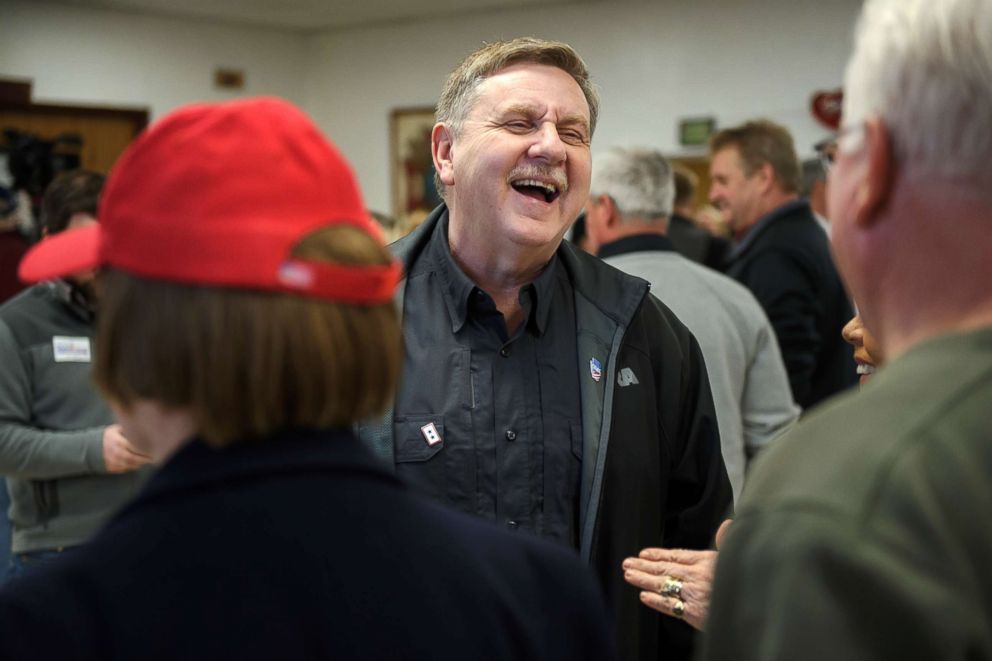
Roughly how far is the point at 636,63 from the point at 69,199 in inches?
279

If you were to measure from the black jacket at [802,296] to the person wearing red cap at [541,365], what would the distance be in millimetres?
2087

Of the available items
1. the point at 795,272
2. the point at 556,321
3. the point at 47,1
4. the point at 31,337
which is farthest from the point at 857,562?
the point at 47,1

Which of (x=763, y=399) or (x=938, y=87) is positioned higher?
(x=938, y=87)

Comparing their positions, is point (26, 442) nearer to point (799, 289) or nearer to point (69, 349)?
point (69, 349)

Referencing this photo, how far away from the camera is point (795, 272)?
14.2 ft

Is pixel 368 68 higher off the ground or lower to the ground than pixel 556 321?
higher

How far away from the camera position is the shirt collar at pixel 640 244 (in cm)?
350

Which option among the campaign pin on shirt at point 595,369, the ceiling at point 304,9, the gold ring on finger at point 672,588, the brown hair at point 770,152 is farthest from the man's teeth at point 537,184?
the ceiling at point 304,9

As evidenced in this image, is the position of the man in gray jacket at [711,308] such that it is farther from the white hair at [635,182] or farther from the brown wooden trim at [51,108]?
the brown wooden trim at [51,108]

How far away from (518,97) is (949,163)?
1.37m

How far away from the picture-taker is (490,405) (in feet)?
6.73

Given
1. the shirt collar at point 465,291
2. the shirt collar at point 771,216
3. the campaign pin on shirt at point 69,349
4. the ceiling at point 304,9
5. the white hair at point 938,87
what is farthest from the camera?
the ceiling at point 304,9

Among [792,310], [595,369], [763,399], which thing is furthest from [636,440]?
[792,310]

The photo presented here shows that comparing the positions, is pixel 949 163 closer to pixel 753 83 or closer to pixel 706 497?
pixel 706 497
